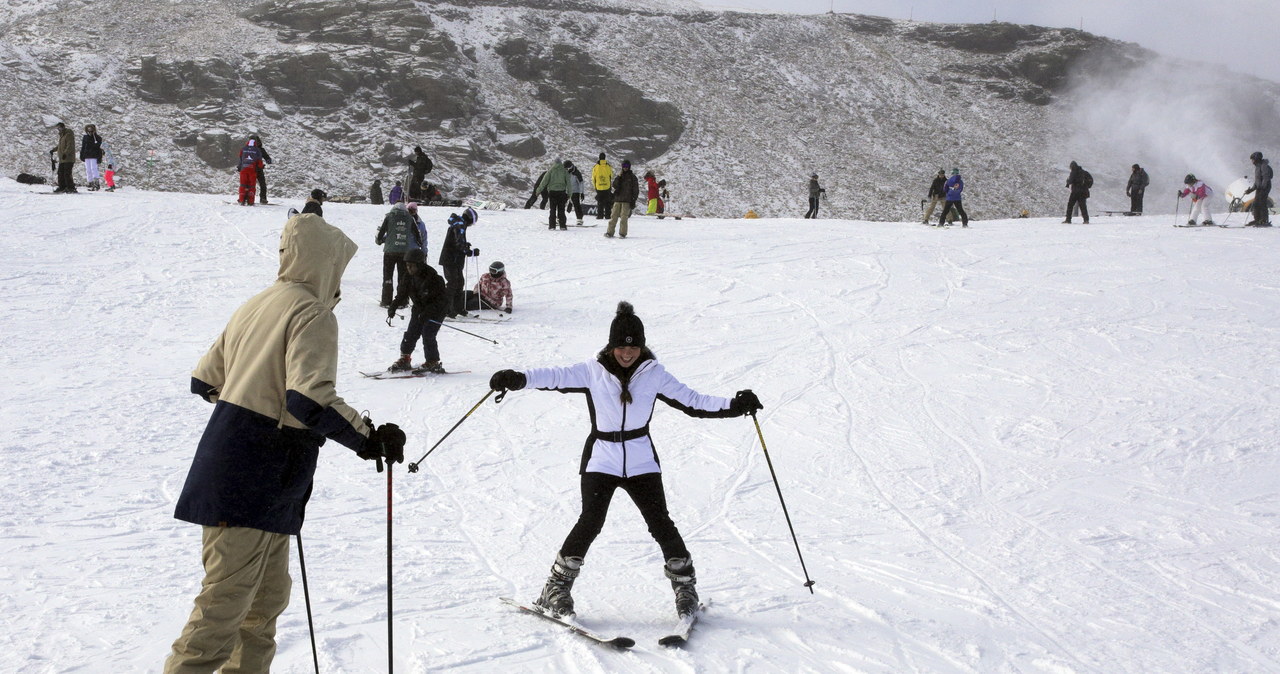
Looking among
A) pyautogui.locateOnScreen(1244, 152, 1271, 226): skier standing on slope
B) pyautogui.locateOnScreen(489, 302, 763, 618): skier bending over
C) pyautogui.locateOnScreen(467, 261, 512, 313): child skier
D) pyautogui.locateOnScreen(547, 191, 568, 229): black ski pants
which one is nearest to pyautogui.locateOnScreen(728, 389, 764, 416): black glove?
pyautogui.locateOnScreen(489, 302, 763, 618): skier bending over

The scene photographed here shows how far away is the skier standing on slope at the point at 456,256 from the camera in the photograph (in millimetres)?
10984

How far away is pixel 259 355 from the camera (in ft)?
9.64

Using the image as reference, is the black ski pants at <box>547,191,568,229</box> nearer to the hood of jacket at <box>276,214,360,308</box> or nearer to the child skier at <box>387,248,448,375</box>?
the child skier at <box>387,248,448,375</box>

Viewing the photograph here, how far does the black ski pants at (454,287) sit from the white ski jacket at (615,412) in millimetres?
7328

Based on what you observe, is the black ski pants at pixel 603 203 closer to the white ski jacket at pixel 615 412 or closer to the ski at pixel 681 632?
the white ski jacket at pixel 615 412

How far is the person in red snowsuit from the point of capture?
61.2 ft

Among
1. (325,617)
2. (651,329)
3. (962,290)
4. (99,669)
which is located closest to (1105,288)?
(962,290)

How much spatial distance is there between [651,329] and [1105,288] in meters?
6.99

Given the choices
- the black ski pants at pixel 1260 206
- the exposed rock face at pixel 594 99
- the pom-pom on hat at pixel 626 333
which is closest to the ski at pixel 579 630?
the pom-pom on hat at pixel 626 333

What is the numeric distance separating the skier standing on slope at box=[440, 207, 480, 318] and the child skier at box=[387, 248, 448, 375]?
65.6 inches

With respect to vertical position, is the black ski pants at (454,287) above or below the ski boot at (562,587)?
above

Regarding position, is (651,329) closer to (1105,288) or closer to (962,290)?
(962,290)

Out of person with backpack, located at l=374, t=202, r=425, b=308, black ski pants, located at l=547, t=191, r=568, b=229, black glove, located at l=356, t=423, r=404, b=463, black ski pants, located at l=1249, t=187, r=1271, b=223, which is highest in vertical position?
black ski pants, located at l=1249, t=187, r=1271, b=223

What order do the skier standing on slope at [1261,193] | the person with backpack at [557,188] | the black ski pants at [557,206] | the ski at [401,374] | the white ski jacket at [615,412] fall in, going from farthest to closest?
the skier standing on slope at [1261,193] → the black ski pants at [557,206] → the person with backpack at [557,188] → the ski at [401,374] → the white ski jacket at [615,412]
